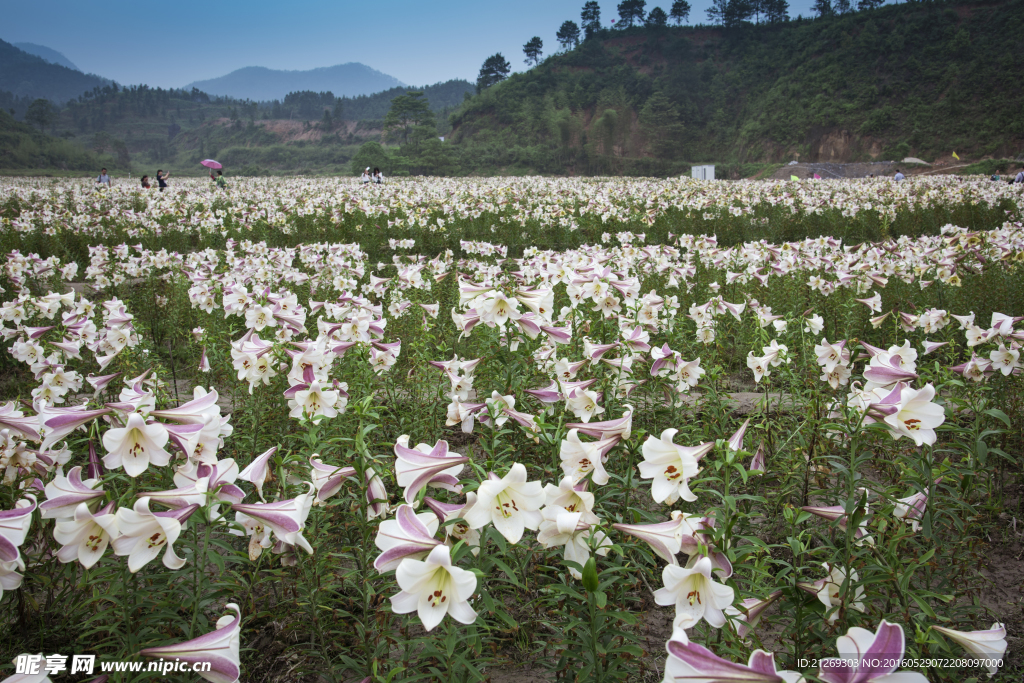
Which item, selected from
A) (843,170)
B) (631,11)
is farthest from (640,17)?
(843,170)

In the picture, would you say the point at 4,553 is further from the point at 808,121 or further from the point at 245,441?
the point at 808,121

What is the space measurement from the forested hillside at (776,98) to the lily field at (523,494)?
47.6 metres

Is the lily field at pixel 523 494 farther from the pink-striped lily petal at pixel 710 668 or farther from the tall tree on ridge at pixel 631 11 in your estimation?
the tall tree on ridge at pixel 631 11

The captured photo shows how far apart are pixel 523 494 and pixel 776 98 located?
63.9m

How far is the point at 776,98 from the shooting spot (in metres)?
54.0

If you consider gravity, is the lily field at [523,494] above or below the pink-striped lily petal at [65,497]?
below

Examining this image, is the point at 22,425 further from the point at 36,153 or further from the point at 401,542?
the point at 36,153

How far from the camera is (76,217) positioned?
368 inches

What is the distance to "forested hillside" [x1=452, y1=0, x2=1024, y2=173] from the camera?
41.6 m

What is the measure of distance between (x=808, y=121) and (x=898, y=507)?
5664 cm

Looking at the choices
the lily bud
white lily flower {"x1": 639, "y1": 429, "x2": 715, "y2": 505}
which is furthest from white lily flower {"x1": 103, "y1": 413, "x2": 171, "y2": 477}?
white lily flower {"x1": 639, "y1": 429, "x2": 715, "y2": 505}

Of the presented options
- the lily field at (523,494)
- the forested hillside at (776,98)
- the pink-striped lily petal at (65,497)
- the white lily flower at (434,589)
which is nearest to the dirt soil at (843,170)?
the forested hillside at (776,98)

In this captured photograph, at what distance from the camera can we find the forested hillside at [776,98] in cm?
4156

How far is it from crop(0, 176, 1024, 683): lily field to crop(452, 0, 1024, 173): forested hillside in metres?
47.6
